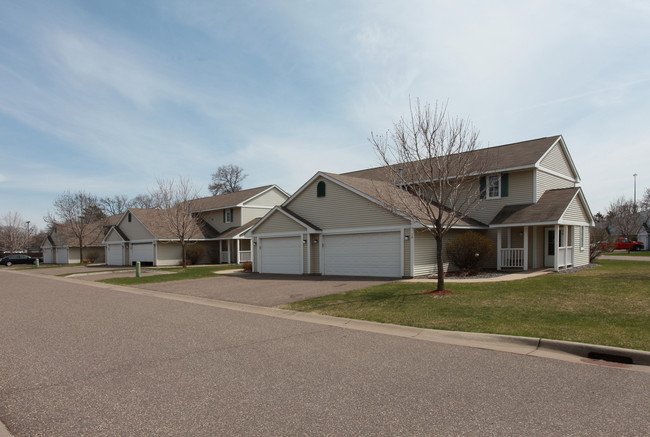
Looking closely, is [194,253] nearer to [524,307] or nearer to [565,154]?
[565,154]

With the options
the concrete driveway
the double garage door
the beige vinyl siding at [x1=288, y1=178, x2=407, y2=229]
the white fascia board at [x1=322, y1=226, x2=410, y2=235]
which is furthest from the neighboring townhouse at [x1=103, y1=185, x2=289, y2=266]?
the concrete driveway

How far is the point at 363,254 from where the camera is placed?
2102cm

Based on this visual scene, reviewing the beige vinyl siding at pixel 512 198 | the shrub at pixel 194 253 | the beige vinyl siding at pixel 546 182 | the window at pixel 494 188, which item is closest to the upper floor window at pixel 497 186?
the window at pixel 494 188

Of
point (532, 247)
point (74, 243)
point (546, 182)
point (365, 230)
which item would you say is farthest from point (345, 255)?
point (74, 243)

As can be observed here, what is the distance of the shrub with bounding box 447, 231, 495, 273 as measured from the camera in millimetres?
19672

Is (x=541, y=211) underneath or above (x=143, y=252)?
above

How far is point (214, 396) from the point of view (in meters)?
5.21

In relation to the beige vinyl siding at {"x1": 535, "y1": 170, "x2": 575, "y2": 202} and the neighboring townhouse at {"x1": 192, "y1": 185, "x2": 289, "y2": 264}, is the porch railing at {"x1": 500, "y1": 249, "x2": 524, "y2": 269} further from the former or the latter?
the neighboring townhouse at {"x1": 192, "y1": 185, "x2": 289, "y2": 264}

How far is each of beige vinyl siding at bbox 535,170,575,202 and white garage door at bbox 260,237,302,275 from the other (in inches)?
499

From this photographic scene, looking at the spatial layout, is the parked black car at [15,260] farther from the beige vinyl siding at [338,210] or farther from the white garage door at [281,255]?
the beige vinyl siding at [338,210]

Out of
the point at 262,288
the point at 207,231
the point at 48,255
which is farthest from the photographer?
the point at 48,255

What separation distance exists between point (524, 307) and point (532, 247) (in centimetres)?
1261

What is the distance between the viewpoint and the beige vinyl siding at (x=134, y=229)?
38.7 metres

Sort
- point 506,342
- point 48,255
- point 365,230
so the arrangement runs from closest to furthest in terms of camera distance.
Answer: point 506,342, point 365,230, point 48,255
